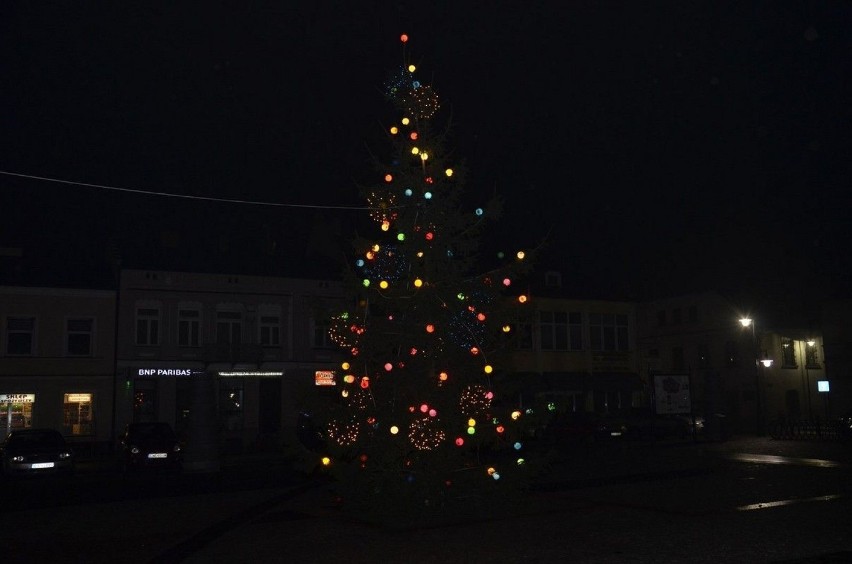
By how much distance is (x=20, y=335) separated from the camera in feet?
118

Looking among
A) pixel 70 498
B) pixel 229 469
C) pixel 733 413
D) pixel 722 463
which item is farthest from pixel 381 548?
pixel 733 413

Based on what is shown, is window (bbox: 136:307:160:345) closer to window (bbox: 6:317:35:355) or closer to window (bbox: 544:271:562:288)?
window (bbox: 6:317:35:355)

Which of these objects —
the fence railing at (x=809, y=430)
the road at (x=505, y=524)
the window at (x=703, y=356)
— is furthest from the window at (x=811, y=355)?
the road at (x=505, y=524)

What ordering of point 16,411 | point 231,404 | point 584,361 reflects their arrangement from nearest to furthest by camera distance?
point 16,411 < point 231,404 < point 584,361

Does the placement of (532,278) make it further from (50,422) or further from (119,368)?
(50,422)

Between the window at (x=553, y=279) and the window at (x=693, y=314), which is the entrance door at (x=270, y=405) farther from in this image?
the window at (x=693, y=314)

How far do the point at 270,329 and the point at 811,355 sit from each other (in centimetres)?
3608

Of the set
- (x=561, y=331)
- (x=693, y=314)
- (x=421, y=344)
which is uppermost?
(x=693, y=314)

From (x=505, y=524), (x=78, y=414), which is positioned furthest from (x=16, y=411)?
(x=505, y=524)

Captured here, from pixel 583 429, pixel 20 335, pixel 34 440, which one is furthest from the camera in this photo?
pixel 583 429

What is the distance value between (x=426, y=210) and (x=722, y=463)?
42.1 feet

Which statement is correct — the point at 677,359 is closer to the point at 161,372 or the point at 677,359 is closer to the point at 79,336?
the point at 161,372

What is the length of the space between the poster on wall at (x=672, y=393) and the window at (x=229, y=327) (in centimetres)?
2004

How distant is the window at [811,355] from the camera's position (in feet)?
173
